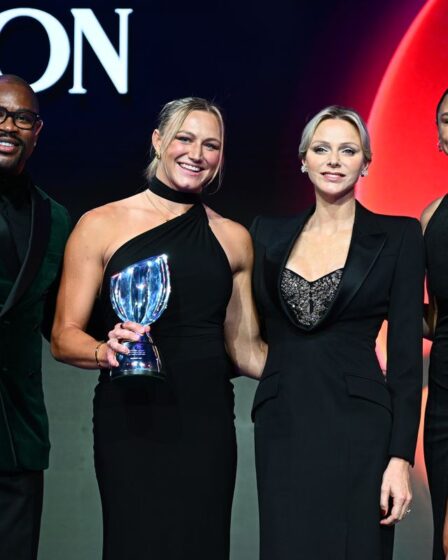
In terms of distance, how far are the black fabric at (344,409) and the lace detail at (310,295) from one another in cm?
2

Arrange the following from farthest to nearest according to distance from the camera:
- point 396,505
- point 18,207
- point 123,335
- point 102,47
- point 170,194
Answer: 1. point 102,47
2. point 170,194
3. point 18,207
4. point 396,505
5. point 123,335

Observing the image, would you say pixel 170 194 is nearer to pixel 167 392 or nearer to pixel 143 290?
pixel 143 290

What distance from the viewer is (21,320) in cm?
297

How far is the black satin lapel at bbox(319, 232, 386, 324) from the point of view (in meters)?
2.91

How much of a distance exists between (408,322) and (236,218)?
1.74m

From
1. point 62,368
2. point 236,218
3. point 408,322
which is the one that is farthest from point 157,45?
point 408,322

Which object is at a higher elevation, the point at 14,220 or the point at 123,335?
the point at 14,220

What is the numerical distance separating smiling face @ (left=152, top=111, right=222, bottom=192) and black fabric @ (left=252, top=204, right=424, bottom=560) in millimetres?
445

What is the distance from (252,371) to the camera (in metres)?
3.20

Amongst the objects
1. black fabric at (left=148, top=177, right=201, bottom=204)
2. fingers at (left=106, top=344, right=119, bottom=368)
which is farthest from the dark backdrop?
fingers at (left=106, top=344, right=119, bottom=368)

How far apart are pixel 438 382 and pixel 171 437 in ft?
2.54

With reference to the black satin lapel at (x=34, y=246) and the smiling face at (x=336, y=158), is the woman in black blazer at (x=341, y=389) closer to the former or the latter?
the smiling face at (x=336, y=158)

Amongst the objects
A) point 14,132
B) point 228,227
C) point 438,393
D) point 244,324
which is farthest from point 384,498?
point 14,132

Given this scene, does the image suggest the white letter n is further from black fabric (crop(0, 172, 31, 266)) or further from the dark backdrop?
black fabric (crop(0, 172, 31, 266))
